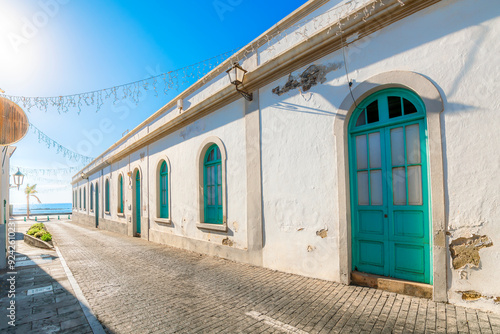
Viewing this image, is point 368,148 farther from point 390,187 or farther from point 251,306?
point 251,306

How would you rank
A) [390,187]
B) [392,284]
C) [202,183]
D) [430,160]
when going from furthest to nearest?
[202,183] → [390,187] → [392,284] → [430,160]

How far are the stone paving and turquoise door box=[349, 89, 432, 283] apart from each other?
49cm

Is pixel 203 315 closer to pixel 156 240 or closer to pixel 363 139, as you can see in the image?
pixel 363 139

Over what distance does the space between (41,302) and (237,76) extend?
526 cm

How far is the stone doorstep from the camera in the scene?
345 cm

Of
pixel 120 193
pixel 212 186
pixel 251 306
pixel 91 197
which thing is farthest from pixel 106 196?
pixel 251 306

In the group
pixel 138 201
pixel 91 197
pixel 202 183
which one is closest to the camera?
pixel 202 183

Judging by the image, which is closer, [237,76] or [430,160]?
[430,160]

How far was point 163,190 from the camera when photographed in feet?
32.1

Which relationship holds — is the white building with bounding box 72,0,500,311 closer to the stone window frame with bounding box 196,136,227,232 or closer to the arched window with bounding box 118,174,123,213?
the stone window frame with bounding box 196,136,227,232

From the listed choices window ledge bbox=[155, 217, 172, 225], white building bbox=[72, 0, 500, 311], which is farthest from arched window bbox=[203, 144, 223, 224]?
window ledge bbox=[155, 217, 172, 225]

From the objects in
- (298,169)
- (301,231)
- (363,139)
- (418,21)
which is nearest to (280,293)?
(301,231)

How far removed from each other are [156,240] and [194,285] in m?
5.72

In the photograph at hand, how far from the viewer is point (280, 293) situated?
395 cm
